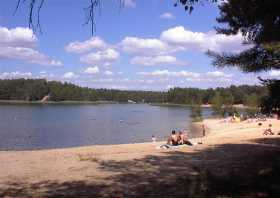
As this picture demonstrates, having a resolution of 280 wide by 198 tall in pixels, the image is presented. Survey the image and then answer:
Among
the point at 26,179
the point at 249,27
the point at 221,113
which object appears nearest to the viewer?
the point at 26,179

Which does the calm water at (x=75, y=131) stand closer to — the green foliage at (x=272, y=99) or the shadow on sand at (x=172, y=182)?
the shadow on sand at (x=172, y=182)

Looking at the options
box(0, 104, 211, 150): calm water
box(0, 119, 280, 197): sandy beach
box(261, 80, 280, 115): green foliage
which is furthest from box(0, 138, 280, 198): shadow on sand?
box(0, 104, 211, 150): calm water

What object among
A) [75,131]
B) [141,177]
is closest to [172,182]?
[141,177]

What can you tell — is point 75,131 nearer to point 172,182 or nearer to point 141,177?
point 141,177

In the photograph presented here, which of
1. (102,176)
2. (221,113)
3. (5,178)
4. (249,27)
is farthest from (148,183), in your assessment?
(221,113)

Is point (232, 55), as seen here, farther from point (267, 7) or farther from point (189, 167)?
point (267, 7)

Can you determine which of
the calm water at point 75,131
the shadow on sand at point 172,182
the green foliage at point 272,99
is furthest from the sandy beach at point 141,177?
the calm water at point 75,131

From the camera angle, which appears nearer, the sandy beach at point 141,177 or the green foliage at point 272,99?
the sandy beach at point 141,177

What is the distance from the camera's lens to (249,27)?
14773mm

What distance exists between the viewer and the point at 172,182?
10.2 meters

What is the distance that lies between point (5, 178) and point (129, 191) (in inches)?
155

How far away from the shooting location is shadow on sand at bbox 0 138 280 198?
25.3ft

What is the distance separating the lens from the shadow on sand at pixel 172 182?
770 cm

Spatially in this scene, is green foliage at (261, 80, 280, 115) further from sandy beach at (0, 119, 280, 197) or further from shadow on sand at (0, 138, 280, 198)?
shadow on sand at (0, 138, 280, 198)
